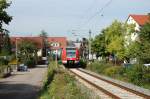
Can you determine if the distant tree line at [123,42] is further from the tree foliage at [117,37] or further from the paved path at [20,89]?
the paved path at [20,89]

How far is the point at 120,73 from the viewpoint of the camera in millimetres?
53281

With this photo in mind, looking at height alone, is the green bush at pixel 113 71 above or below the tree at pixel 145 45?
below

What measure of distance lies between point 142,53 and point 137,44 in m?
7.79

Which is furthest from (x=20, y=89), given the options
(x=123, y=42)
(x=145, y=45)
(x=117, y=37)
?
(x=117, y=37)

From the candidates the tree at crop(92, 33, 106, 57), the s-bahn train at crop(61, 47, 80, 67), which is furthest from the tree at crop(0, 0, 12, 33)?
the tree at crop(92, 33, 106, 57)

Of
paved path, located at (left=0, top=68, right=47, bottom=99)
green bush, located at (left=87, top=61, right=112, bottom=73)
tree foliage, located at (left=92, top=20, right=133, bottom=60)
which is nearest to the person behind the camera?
paved path, located at (left=0, top=68, right=47, bottom=99)

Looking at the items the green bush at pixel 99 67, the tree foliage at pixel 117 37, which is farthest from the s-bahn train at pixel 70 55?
the tree foliage at pixel 117 37

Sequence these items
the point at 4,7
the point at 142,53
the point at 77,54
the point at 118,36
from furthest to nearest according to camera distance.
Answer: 1. the point at 118,36
2. the point at 77,54
3. the point at 142,53
4. the point at 4,7

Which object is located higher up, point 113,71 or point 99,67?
point 99,67

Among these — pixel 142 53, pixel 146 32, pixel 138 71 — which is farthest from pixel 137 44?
pixel 138 71

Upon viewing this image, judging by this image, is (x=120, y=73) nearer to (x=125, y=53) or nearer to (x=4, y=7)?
(x=4, y=7)

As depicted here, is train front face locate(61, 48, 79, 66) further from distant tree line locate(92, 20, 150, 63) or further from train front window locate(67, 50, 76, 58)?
distant tree line locate(92, 20, 150, 63)

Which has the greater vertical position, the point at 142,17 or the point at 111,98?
the point at 142,17

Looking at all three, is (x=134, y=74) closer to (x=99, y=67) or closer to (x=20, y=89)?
(x=20, y=89)
